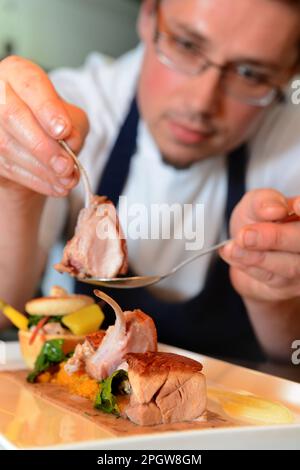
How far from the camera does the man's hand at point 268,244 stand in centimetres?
100

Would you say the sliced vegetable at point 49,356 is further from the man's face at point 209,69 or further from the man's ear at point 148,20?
the man's ear at point 148,20

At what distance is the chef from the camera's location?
1353 millimetres

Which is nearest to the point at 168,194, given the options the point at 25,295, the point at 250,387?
the point at 25,295

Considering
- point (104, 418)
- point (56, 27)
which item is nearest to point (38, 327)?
point (104, 418)

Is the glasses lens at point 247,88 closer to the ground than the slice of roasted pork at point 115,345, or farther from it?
farther from it

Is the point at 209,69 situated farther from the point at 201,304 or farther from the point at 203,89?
the point at 201,304

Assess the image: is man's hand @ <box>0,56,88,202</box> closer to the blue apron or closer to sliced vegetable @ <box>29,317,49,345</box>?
sliced vegetable @ <box>29,317,49,345</box>

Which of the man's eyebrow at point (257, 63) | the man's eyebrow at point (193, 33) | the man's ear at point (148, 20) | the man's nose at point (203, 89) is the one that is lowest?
the man's nose at point (203, 89)

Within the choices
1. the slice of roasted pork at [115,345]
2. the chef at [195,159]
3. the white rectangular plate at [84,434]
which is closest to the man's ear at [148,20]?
the chef at [195,159]

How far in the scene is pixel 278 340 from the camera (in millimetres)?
1436

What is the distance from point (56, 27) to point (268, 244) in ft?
6.36

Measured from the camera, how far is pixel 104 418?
0.84m

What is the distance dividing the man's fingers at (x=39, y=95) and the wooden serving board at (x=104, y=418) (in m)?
0.35

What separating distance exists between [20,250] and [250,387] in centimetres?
52
